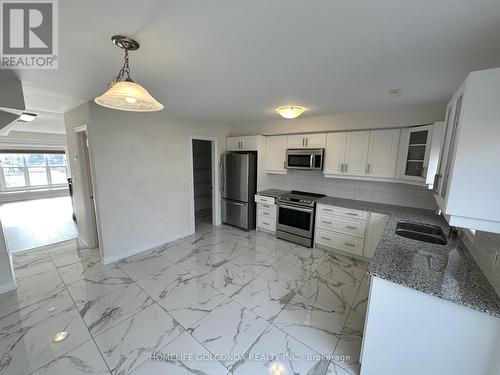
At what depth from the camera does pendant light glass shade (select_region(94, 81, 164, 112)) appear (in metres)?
1.17

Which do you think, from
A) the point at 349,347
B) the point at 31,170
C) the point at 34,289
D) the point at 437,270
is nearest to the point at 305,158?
the point at 437,270

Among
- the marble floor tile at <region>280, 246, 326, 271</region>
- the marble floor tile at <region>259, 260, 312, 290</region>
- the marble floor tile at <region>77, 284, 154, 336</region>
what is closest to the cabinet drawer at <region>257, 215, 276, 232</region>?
the marble floor tile at <region>280, 246, 326, 271</region>

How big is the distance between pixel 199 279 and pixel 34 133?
7.96 metres

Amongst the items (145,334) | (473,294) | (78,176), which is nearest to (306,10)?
(473,294)

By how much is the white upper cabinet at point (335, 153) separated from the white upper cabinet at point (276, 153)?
0.84 meters

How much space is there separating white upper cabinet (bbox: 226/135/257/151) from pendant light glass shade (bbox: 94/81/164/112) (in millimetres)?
2958

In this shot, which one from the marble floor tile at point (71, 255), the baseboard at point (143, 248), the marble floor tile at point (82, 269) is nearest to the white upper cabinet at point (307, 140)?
the baseboard at point (143, 248)

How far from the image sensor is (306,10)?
101 cm

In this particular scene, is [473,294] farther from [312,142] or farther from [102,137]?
[102,137]

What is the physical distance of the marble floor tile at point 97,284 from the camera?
2.34m

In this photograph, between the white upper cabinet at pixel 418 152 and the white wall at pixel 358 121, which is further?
the white wall at pixel 358 121

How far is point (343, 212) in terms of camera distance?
324 cm

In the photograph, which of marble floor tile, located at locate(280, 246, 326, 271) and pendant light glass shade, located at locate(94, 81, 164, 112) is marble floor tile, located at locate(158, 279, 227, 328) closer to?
marble floor tile, located at locate(280, 246, 326, 271)

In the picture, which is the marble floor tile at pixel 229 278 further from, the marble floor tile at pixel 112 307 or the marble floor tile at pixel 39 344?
the marble floor tile at pixel 39 344
